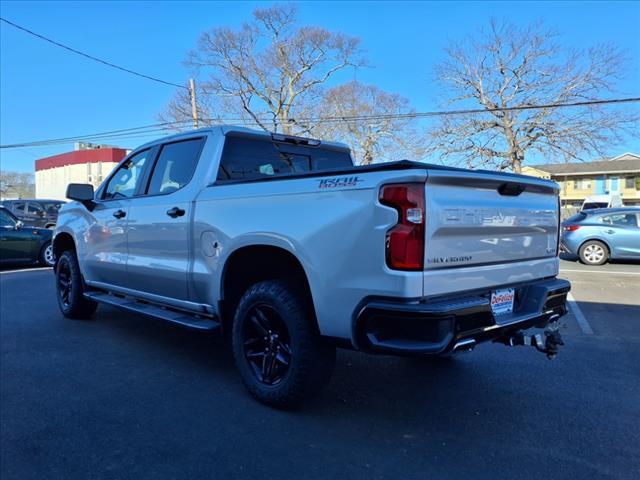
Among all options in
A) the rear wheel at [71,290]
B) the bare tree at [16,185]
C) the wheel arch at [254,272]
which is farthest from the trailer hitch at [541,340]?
the bare tree at [16,185]

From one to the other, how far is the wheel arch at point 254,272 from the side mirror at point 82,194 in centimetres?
260

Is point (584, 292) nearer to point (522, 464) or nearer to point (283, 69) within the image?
point (522, 464)

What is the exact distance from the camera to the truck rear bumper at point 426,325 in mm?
2572

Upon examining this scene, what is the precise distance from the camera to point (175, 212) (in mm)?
4125

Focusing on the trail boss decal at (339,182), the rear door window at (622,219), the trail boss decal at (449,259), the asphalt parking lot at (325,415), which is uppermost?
the trail boss decal at (339,182)

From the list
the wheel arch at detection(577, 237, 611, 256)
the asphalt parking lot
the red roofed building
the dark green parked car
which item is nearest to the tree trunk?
the wheel arch at detection(577, 237, 611, 256)

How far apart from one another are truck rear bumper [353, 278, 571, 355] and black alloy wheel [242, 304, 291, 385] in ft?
2.57

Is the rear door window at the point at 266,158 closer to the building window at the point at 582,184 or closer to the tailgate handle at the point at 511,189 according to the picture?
the tailgate handle at the point at 511,189

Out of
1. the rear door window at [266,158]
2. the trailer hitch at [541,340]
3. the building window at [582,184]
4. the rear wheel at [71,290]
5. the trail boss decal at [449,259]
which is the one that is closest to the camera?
the trail boss decal at [449,259]

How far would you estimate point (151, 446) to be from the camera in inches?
116

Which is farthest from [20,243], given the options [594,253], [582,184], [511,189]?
[582,184]

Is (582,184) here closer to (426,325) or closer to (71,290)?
(71,290)

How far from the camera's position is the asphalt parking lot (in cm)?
275

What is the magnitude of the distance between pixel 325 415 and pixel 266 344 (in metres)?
0.64
